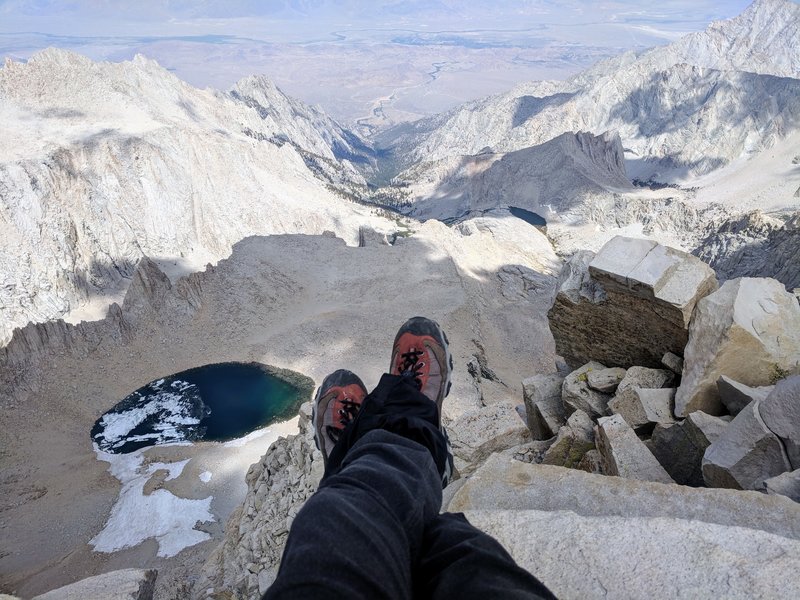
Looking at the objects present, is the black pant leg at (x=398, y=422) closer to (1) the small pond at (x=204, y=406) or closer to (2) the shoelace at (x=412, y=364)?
(2) the shoelace at (x=412, y=364)

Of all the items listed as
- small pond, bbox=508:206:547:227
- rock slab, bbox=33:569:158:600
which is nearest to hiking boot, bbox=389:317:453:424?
rock slab, bbox=33:569:158:600

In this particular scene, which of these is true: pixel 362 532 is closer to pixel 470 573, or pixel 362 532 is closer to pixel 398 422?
pixel 470 573

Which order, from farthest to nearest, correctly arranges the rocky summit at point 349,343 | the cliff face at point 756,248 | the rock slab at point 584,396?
1. the cliff face at point 756,248
2. the rock slab at point 584,396
3. the rocky summit at point 349,343

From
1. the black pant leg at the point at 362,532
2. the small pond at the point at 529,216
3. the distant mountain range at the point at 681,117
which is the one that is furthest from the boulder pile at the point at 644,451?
the distant mountain range at the point at 681,117

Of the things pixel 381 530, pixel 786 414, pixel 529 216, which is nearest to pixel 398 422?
pixel 381 530

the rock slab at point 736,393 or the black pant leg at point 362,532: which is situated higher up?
the black pant leg at point 362,532

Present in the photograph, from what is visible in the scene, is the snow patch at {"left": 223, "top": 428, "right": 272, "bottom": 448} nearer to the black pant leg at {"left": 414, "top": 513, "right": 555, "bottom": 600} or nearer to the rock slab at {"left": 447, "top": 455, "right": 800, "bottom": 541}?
the rock slab at {"left": 447, "top": 455, "right": 800, "bottom": 541}
